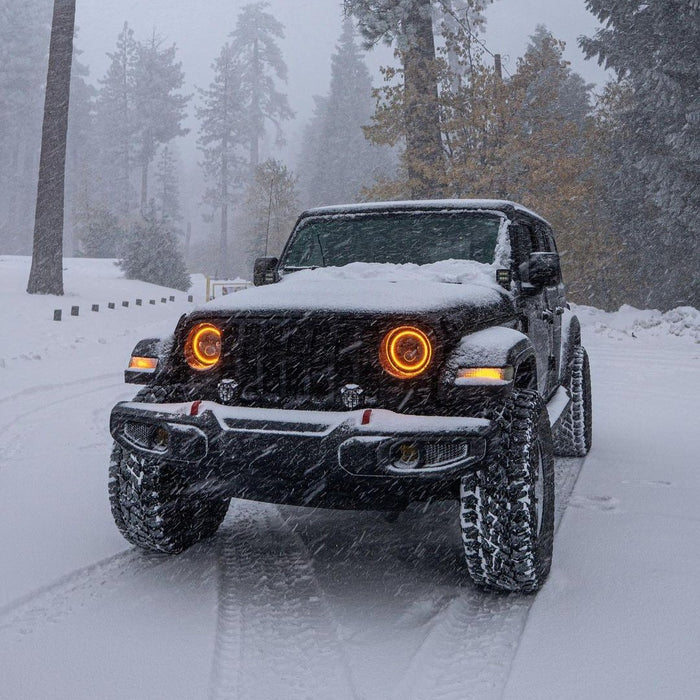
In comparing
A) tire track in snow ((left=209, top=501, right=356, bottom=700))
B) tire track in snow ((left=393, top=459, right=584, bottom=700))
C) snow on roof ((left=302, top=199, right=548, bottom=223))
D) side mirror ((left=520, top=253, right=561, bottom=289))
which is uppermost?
snow on roof ((left=302, top=199, right=548, bottom=223))

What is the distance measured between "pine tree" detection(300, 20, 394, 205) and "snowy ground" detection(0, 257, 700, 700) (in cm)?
6057

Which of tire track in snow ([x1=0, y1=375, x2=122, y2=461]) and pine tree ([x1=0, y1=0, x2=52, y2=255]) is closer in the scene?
tire track in snow ([x1=0, y1=375, x2=122, y2=461])

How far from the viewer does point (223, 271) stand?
62.2 metres

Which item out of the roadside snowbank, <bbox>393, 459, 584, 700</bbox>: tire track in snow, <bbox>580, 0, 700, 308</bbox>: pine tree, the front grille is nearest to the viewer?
<bbox>393, 459, 584, 700</bbox>: tire track in snow

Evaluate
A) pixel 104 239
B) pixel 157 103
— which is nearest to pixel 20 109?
pixel 157 103

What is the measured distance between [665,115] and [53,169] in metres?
15.1

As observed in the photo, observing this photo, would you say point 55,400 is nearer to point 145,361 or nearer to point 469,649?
point 145,361

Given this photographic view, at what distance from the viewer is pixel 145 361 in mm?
3607

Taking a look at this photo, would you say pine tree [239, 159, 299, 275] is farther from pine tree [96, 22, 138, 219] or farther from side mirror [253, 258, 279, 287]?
side mirror [253, 258, 279, 287]

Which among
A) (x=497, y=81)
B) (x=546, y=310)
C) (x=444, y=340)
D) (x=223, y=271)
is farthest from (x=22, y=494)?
(x=223, y=271)

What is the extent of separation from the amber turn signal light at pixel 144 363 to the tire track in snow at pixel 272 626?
1010 millimetres

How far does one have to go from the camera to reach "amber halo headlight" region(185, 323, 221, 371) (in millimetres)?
3467

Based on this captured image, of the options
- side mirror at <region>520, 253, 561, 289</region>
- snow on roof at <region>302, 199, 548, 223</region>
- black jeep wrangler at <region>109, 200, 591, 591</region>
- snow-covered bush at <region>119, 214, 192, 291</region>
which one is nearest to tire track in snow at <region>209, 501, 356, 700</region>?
black jeep wrangler at <region>109, 200, 591, 591</region>

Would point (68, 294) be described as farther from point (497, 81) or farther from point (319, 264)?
point (319, 264)
